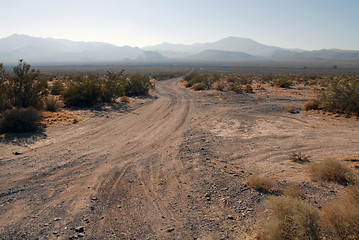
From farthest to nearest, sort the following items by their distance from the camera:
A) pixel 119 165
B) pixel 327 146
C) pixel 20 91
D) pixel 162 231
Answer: pixel 20 91, pixel 327 146, pixel 119 165, pixel 162 231

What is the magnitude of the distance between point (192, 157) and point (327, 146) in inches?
224

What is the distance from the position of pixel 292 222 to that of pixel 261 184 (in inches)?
95.3

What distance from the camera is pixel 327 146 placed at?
9570 millimetres

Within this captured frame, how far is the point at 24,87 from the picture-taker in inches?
599

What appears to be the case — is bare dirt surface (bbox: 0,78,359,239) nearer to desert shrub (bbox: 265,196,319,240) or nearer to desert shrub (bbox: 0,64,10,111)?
desert shrub (bbox: 265,196,319,240)

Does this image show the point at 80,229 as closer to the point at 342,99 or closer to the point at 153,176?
the point at 153,176

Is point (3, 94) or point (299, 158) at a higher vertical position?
point (3, 94)

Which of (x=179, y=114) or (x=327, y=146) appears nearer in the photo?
(x=327, y=146)

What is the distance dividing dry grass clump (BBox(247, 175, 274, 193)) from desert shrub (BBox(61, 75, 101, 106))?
16.3 meters

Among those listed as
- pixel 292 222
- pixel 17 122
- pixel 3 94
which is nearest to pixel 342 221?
pixel 292 222

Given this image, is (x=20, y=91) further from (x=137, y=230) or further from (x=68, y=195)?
(x=137, y=230)

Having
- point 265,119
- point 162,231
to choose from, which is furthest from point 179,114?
point 162,231

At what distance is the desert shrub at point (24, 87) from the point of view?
1486 cm

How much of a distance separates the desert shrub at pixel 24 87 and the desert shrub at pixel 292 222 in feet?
53.6
